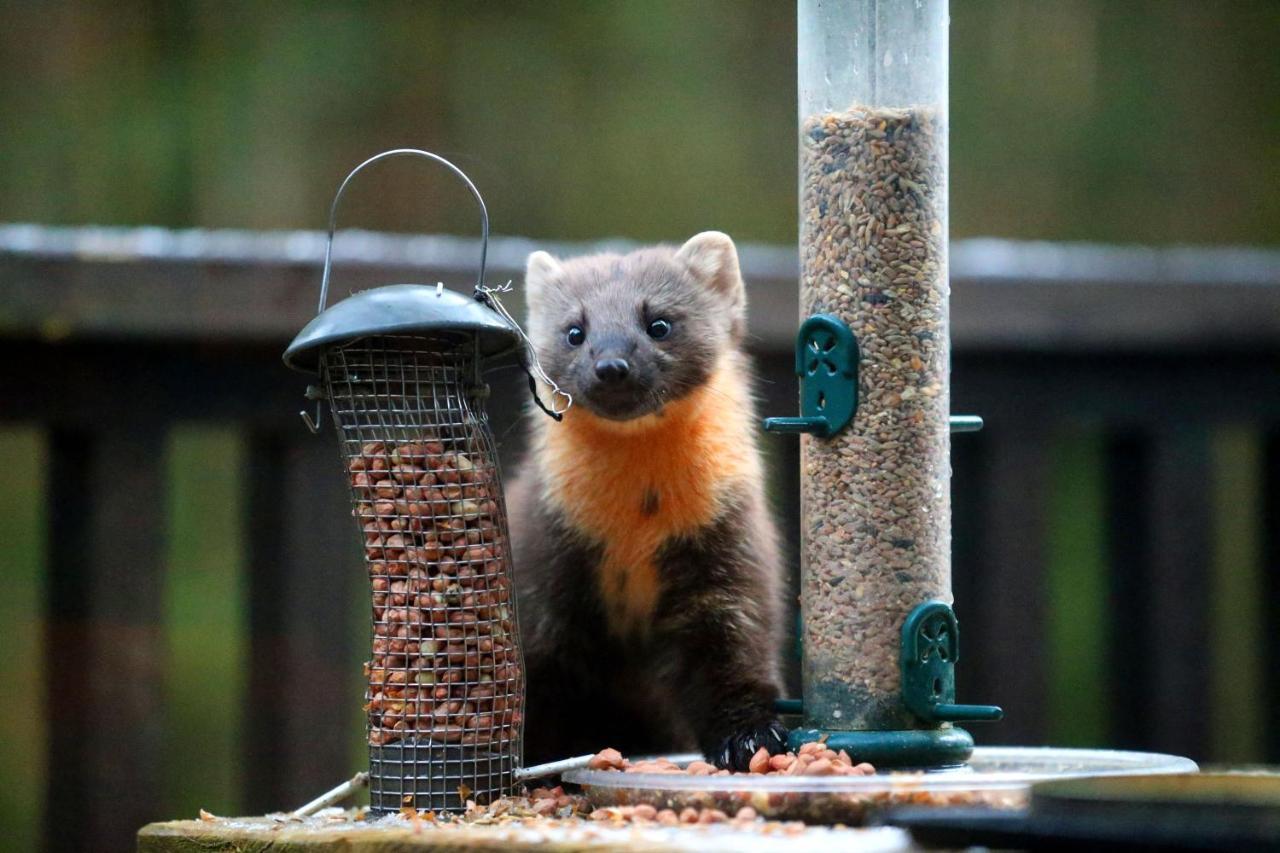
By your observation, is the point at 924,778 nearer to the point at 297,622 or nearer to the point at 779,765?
the point at 779,765

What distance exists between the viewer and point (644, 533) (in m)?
6.05

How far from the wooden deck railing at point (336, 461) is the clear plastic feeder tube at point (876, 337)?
2297 millimetres

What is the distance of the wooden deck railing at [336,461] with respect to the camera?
7113mm

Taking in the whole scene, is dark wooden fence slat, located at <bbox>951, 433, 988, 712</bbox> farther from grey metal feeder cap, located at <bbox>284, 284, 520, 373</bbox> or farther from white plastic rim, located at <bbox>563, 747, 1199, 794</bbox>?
grey metal feeder cap, located at <bbox>284, 284, 520, 373</bbox>

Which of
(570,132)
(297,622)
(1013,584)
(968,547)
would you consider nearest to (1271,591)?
(1013,584)

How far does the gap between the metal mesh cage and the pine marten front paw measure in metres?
0.89

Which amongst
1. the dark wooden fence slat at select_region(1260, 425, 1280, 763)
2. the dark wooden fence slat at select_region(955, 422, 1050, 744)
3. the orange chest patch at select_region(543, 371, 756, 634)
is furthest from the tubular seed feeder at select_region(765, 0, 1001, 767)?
the dark wooden fence slat at select_region(1260, 425, 1280, 763)

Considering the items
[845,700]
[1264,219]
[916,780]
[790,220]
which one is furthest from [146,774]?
[1264,219]

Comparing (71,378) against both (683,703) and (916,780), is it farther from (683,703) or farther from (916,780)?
(916,780)

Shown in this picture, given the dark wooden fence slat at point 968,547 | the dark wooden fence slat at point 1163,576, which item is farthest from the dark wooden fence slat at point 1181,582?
the dark wooden fence slat at point 968,547

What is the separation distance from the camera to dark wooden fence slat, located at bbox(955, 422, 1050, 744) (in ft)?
26.4

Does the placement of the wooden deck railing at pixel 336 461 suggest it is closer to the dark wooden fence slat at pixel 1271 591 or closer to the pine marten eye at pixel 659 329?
the dark wooden fence slat at pixel 1271 591

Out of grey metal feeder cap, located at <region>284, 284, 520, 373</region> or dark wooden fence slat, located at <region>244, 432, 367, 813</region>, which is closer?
grey metal feeder cap, located at <region>284, 284, 520, 373</region>

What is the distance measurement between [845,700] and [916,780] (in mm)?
999
